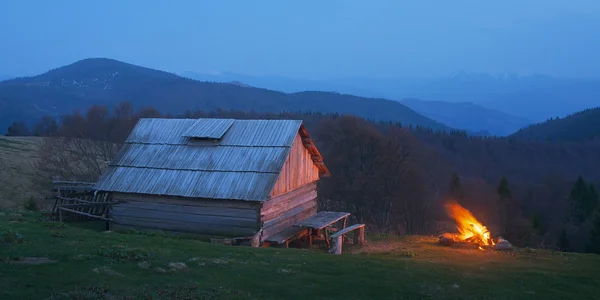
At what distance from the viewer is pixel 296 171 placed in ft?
83.5

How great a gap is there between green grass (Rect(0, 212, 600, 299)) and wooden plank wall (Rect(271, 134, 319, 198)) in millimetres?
5426

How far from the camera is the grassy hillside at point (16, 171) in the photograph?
50156mm

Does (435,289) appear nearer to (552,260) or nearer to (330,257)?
(330,257)

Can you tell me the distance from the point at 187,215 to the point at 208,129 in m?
4.88

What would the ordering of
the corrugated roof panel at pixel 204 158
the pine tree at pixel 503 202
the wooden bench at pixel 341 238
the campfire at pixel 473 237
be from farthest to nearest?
the pine tree at pixel 503 202
the corrugated roof panel at pixel 204 158
the campfire at pixel 473 237
the wooden bench at pixel 341 238

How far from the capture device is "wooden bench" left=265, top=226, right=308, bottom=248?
75.1 ft

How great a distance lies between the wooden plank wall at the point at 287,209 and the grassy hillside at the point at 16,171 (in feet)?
91.7

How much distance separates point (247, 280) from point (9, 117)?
162 metres

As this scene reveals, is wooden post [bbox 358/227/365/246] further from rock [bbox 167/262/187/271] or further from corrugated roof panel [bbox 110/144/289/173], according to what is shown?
rock [bbox 167/262/187/271]

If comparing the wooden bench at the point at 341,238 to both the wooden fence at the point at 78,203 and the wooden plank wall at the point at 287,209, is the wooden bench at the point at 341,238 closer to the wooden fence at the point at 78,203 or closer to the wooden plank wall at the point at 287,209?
the wooden plank wall at the point at 287,209

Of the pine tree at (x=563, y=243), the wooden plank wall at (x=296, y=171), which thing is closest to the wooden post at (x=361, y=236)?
the wooden plank wall at (x=296, y=171)

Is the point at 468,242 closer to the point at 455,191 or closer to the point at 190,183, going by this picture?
the point at 190,183

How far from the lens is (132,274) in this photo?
40.8 feet

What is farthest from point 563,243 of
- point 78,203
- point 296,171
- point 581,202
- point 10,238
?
point 10,238
